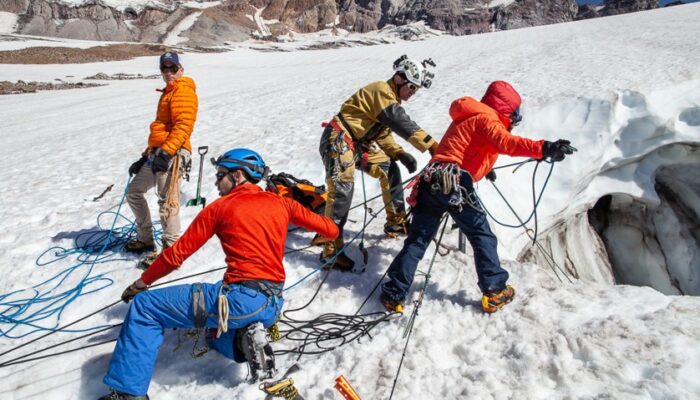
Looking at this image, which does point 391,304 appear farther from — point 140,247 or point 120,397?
point 140,247

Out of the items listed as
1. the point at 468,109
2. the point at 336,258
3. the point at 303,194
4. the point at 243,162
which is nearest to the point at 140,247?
the point at 303,194

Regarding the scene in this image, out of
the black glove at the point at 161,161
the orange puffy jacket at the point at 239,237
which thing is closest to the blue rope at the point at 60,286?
the black glove at the point at 161,161

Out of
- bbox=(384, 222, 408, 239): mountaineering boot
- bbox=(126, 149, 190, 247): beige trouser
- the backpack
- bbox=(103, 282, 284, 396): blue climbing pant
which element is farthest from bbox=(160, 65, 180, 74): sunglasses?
bbox=(384, 222, 408, 239): mountaineering boot

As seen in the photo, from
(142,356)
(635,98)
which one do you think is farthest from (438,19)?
(142,356)

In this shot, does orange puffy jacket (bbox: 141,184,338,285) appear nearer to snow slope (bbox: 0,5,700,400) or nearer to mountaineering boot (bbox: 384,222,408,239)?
snow slope (bbox: 0,5,700,400)

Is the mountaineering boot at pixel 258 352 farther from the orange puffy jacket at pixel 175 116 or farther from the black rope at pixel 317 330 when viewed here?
the orange puffy jacket at pixel 175 116

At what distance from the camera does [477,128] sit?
11.0 ft

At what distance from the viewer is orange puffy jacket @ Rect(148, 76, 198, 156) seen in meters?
3.94

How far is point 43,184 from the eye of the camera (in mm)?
7207

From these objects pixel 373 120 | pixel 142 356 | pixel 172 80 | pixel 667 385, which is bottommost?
pixel 667 385

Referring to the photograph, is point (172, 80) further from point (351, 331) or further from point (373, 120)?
point (351, 331)

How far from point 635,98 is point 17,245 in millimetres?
9302

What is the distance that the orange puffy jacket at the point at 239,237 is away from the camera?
106 inches

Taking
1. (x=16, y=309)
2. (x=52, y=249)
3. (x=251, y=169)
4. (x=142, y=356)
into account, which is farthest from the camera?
(x=52, y=249)
